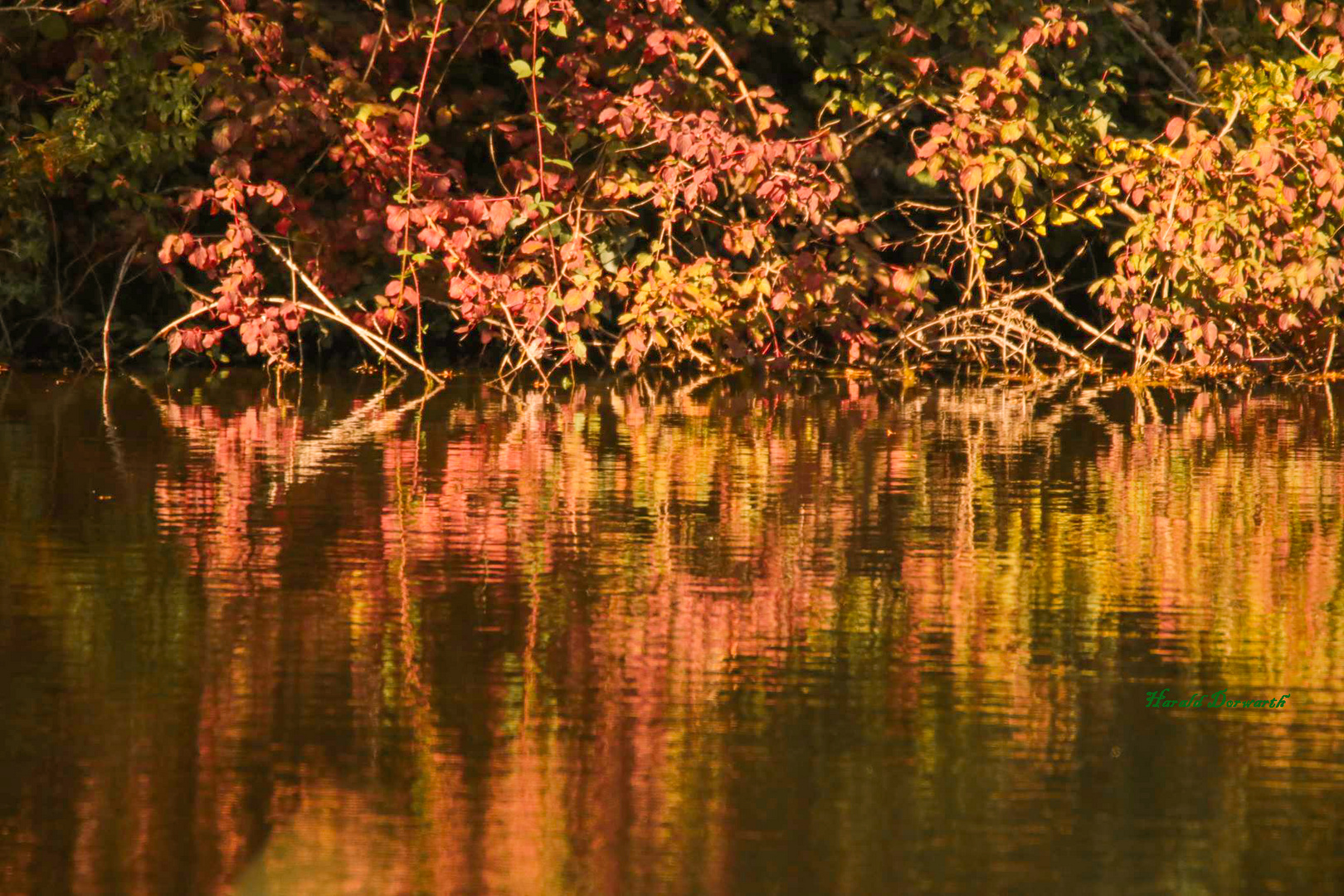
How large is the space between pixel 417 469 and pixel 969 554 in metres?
2.68

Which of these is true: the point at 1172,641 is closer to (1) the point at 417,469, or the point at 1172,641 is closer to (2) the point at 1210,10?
(1) the point at 417,469

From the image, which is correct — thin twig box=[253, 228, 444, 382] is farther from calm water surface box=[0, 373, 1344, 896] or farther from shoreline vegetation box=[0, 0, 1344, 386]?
calm water surface box=[0, 373, 1344, 896]

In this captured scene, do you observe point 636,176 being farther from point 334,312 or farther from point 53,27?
point 53,27

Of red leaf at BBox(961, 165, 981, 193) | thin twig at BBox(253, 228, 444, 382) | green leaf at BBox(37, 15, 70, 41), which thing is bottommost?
thin twig at BBox(253, 228, 444, 382)

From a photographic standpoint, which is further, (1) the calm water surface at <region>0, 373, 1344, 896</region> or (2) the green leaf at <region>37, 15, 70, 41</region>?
(2) the green leaf at <region>37, 15, 70, 41</region>

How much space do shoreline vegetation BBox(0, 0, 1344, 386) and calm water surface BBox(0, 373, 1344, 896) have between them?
143 inches

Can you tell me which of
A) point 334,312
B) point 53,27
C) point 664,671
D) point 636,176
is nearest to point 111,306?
Answer: point 334,312

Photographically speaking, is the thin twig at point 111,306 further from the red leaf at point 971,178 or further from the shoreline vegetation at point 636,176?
the red leaf at point 971,178

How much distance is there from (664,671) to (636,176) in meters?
8.80

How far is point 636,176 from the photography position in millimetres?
13648

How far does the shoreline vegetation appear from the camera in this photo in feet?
42.0

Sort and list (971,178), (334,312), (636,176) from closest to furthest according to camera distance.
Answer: (971,178), (334,312), (636,176)

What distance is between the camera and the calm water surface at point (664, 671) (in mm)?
3795

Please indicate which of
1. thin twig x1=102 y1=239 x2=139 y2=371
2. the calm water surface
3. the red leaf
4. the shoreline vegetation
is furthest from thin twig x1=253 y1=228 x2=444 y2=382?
the calm water surface
